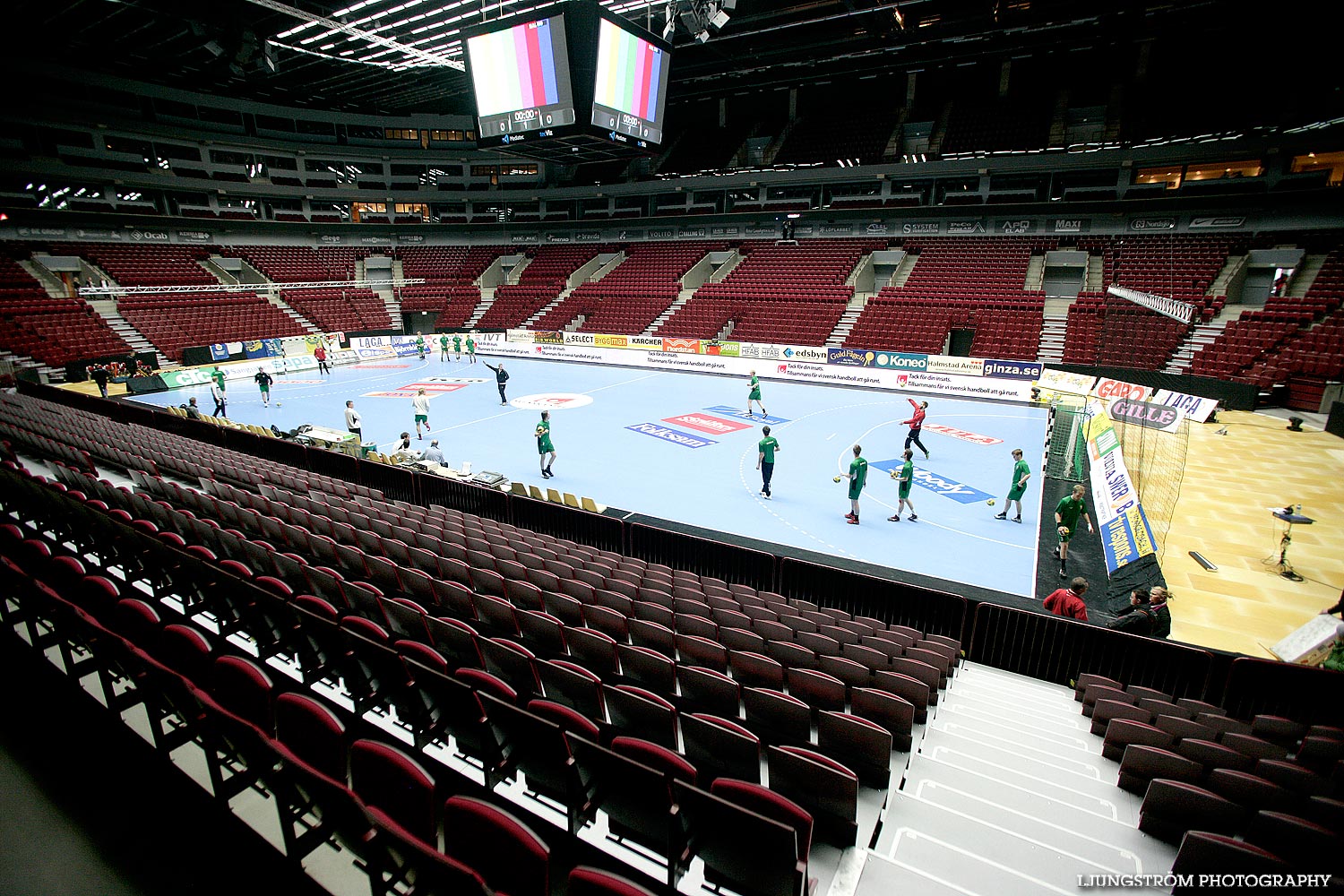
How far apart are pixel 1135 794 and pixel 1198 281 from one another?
33.0 metres

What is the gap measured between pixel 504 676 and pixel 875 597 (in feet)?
17.0

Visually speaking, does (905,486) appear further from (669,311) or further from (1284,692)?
(669,311)

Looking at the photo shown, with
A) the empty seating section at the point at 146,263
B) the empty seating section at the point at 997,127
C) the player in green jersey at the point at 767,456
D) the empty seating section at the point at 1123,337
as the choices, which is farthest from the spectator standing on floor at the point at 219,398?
the empty seating section at the point at 997,127

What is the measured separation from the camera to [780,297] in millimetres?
35844

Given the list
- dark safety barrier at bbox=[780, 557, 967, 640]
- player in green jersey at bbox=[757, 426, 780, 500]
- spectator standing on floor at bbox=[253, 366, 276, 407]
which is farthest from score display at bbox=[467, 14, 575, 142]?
spectator standing on floor at bbox=[253, 366, 276, 407]

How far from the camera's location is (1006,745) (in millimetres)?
5094

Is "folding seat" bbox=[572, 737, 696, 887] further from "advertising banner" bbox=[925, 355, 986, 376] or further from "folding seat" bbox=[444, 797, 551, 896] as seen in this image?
"advertising banner" bbox=[925, 355, 986, 376]

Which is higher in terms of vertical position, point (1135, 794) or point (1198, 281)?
point (1198, 281)

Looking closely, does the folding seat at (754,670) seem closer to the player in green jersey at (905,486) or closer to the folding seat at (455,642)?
the folding seat at (455,642)

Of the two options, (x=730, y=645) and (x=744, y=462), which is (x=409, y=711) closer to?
(x=730, y=645)

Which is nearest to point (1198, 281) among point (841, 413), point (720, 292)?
point (841, 413)

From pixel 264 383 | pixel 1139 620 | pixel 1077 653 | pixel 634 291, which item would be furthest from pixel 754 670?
pixel 634 291

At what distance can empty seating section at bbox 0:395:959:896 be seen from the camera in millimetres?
2805

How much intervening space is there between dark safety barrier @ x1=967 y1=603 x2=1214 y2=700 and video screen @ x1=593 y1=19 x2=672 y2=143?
37.6 feet
